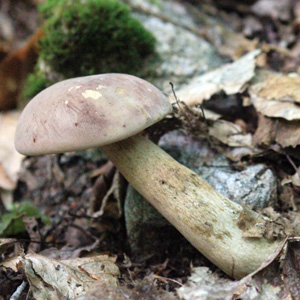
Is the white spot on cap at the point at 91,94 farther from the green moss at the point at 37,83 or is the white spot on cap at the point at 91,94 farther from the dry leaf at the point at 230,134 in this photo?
the green moss at the point at 37,83

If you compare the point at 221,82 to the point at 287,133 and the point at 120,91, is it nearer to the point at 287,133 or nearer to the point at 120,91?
the point at 287,133

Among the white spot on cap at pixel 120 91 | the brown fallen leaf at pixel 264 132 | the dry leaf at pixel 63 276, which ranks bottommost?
the dry leaf at pixel 63 276

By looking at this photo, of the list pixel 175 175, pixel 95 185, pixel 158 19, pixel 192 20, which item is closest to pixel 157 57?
pixel 158 19

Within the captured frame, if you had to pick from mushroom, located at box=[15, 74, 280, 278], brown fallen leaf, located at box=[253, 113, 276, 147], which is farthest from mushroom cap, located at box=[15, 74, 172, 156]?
brown fallen leaf, located at box=[253, 113, 276, 147]

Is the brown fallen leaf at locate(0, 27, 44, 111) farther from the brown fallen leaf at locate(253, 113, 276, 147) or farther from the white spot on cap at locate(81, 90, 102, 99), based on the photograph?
the brown fallen leaf at locate(253, 113, 276, 147)

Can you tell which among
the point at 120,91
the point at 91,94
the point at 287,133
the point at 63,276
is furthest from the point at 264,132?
the point at 63,276

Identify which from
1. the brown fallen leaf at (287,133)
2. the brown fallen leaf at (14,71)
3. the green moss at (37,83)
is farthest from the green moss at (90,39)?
the brown fallen leaf at (287,133)

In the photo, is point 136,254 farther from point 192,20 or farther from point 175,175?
point 192,20
